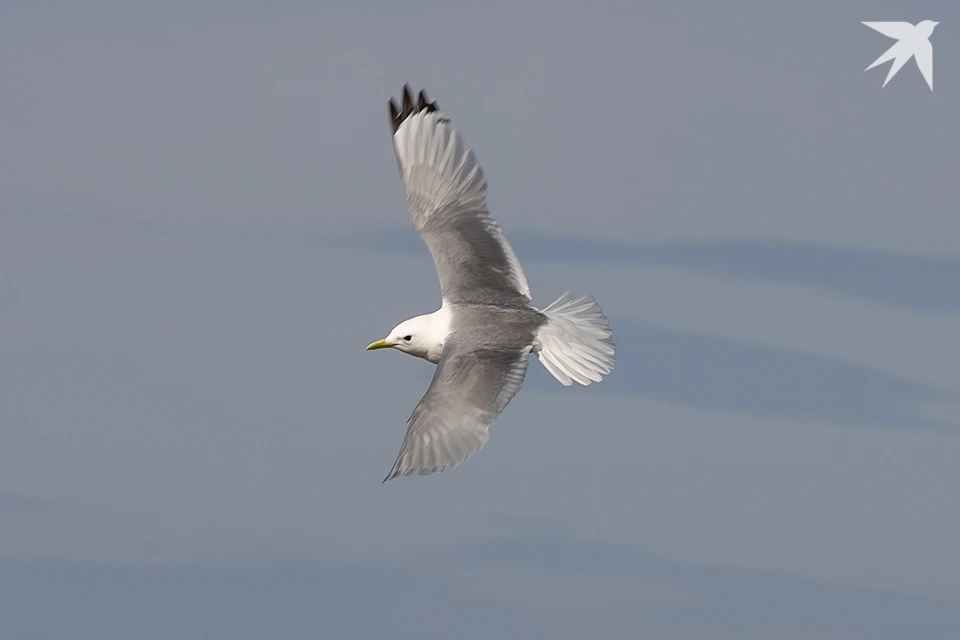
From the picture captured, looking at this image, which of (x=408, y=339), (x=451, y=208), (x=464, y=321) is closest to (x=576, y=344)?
(x=464, y=321)

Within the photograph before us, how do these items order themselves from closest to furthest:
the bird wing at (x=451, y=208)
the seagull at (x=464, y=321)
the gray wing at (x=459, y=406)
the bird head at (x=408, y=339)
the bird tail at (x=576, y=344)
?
1. the gray wing at (x=459, y=406)
2. the seagull at (x=464, y=321)
3. the bird tail at (x=576, y=344)
4. the bird head at (x=408, y=339)
5. the bird wing at (x=451, y=208)

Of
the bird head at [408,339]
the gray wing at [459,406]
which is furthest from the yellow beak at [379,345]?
the gray wing at [459,406]

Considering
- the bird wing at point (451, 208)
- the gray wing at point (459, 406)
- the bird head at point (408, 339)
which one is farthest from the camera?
the bird wing at point (451, 208)

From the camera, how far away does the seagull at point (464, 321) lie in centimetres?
1148

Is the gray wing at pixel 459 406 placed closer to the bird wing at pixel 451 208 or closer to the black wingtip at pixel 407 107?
the bird wing at pixel 451 208

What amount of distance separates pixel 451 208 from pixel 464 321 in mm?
1425

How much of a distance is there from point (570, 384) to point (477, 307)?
110cm

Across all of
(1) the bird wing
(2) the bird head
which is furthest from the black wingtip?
(2) the bird head

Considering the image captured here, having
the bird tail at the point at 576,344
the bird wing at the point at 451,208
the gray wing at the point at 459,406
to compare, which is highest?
the bird wing at the point at 451,208

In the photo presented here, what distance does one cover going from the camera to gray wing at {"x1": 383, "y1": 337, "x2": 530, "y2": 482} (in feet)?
37.0

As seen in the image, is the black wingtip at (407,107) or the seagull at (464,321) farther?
the black wingtip at (407,107)

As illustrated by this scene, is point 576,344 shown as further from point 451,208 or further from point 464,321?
point 451,208

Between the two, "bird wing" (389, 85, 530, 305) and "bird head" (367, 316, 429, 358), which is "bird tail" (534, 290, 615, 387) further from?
"bird head" (367, 316, 429, 358)

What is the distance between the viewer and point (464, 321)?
1280cm
